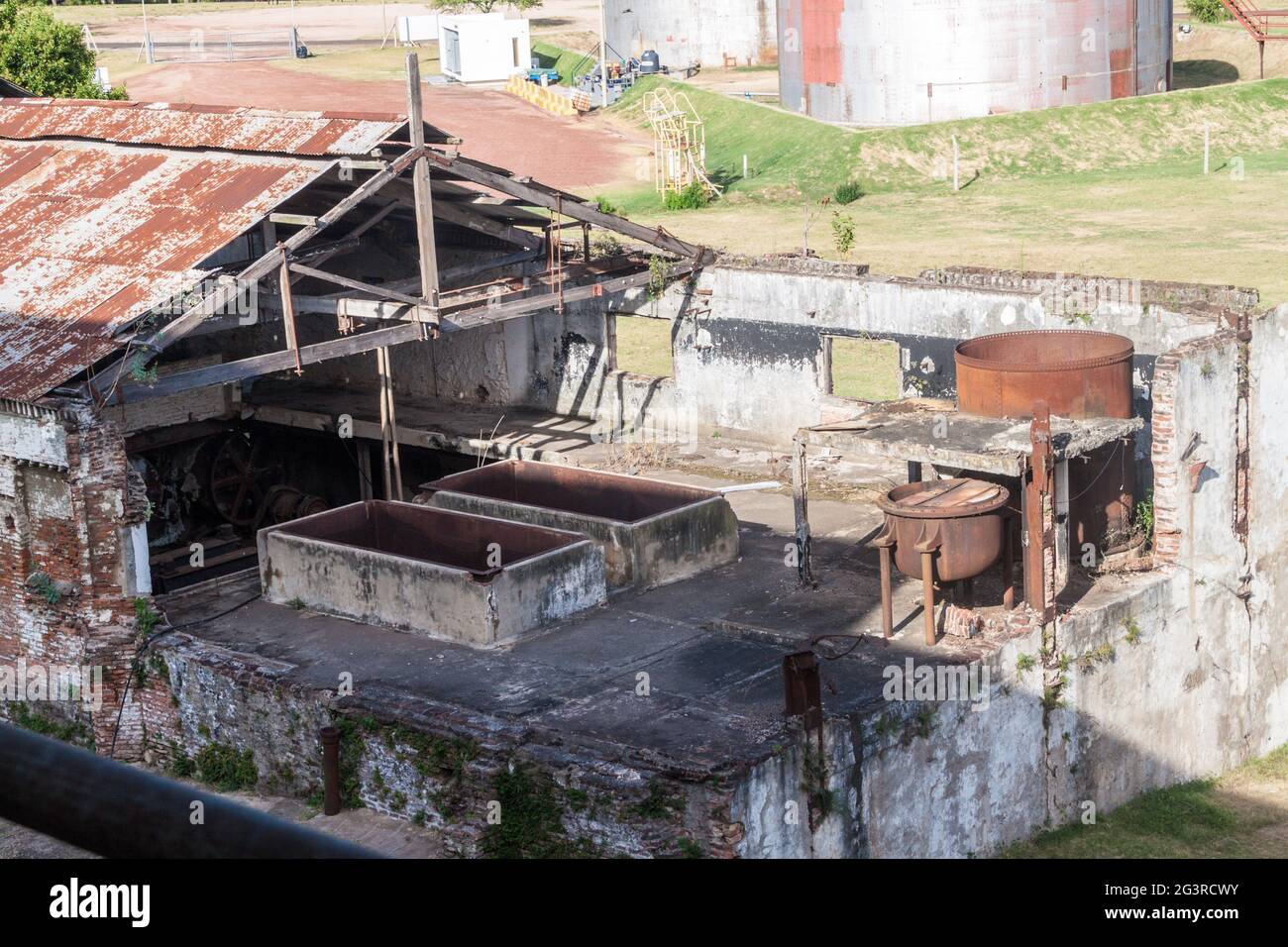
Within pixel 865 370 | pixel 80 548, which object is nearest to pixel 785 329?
pixel 865 370

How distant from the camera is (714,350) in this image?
22547 millimetres

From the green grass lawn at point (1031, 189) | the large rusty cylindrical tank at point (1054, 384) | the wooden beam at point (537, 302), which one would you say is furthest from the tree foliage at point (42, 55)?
the large rusty cylindrical tank at point (1054, 384)

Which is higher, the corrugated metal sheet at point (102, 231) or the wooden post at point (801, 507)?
the corrugated metal sheet at point (102, 231)

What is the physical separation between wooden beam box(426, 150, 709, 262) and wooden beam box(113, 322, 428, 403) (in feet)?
6.11

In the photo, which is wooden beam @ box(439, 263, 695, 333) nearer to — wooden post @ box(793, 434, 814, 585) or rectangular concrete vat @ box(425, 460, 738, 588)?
rectangular concrete vat @ box(425, 460, 738, 588)

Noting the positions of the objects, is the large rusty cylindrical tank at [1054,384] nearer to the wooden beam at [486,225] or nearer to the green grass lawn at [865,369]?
the wooden beam at [486,225]

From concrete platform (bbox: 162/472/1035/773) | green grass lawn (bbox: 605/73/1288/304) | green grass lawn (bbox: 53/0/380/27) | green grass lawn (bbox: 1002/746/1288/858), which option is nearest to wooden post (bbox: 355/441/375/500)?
concrete platform (bbox: 162/472/1035/773)

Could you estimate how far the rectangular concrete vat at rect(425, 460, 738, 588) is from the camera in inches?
684

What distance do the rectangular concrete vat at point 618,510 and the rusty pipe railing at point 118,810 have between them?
1529 centimetres

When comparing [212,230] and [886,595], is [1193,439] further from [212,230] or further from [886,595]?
[212,230]

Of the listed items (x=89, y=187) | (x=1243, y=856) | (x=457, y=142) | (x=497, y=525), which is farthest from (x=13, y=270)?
(x=1243, y=856)

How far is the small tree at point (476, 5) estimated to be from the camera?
6944cm

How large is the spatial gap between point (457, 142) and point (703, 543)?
18.3 ft

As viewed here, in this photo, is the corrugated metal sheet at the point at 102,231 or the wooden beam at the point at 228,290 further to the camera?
the corrugated metal sheet at the point at 102,231
